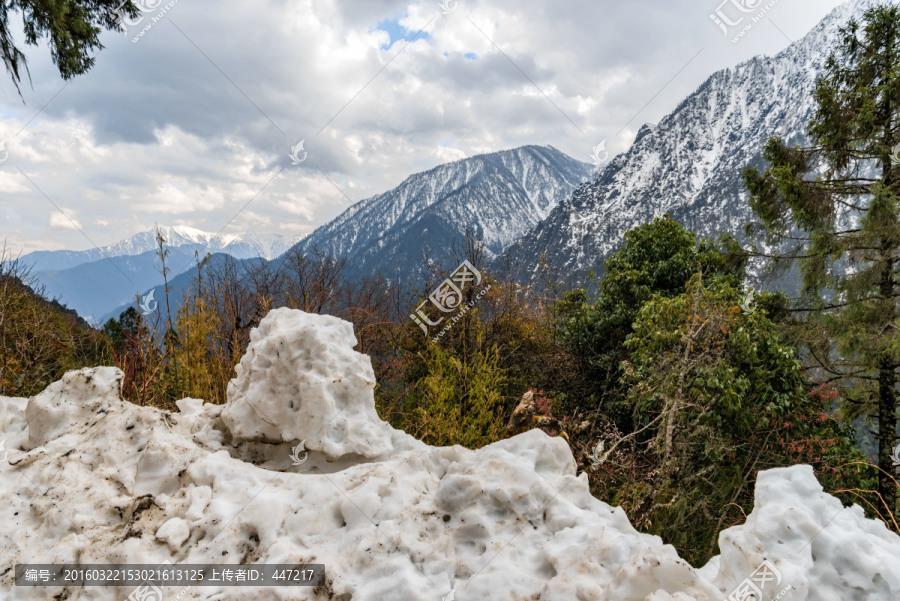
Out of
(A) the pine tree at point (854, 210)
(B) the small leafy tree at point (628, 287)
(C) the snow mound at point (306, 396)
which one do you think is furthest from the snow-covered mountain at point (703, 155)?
(C) the snow mound at point (306, 396)

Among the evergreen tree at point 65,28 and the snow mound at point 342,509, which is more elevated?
the evergreen tree at point 65,28

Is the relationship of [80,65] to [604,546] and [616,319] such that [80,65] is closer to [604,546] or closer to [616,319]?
[604,546]

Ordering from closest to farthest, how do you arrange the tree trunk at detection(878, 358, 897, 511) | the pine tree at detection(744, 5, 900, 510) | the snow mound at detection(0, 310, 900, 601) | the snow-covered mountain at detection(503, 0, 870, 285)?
the snow mound at detection(0, 310, 900, 601), the pine tree at detection(744, 5, 900, 510), the tree trunk at detection(878, 358, 897, 511), the snow-covered mountain at detection(503, 0, 870, 285)

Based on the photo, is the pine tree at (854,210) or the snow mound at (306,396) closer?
the snow mound at (306,396)

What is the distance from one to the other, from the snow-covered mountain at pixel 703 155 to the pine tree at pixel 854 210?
114 m

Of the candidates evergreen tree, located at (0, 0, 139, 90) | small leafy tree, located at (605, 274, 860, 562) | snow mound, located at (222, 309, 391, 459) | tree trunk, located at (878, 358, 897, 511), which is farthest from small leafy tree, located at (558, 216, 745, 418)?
evergreen tree, located at (0, 0, 139, 90)

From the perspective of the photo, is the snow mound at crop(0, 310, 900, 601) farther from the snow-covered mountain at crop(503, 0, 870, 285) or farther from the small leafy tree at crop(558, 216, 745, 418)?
the snow-covered mountain at crop(503, 0, 870, 285)

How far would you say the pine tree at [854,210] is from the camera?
811cm

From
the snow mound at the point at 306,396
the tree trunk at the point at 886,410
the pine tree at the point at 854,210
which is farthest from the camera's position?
the tree trunk at the point at 886,410

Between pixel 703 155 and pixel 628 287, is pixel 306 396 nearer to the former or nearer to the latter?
pixel 628 287

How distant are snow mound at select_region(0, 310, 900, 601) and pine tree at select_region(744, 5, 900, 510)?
8.82 meters

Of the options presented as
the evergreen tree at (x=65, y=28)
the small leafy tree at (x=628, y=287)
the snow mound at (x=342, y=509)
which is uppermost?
the evergreen tree at (x=65, y=28)

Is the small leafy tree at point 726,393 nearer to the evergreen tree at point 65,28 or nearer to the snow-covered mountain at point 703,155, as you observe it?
the evergreen tree at point 65,28

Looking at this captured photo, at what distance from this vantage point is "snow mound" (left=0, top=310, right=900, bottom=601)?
1496 mm
